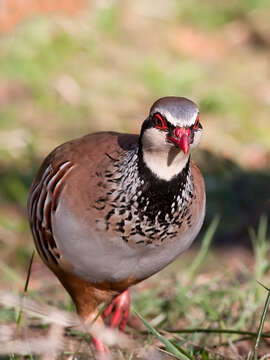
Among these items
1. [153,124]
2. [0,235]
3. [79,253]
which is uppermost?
[153,124]

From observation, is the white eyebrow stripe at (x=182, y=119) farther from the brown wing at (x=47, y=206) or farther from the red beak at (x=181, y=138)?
the brown wing at (x=47, y=206)

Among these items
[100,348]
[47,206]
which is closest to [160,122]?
[47,206]

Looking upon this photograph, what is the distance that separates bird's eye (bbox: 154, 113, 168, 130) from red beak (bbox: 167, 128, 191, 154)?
5cm

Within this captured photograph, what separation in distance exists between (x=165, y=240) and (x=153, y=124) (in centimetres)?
49

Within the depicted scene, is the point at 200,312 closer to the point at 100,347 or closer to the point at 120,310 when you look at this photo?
the point at 120,310

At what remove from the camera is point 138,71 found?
27.8 feet

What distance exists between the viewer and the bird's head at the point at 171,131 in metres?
2.63

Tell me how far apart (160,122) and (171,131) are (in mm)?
63

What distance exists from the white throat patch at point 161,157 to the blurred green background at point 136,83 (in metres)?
2.76

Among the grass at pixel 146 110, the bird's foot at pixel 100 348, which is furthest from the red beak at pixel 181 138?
the bird's foot at pixel 100 348

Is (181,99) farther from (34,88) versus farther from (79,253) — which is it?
(34,88)

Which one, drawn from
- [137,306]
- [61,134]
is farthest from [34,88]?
[137,306]

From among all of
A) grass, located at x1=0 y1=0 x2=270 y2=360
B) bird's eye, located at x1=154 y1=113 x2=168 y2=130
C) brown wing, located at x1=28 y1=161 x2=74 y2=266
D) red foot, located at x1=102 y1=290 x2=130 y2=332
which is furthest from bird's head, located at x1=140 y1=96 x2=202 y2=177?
red foot, located at x1=102 y1=290 x2=130 y2=332

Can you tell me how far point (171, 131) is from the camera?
264cm
